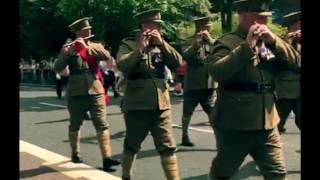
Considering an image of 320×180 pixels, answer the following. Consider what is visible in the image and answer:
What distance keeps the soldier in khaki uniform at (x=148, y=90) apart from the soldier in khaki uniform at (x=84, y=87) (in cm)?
125

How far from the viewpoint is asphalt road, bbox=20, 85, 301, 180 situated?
6.73 meters

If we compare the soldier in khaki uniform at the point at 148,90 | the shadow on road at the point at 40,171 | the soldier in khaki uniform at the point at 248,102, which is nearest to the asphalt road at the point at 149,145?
the shadow on road at the point at 40,171

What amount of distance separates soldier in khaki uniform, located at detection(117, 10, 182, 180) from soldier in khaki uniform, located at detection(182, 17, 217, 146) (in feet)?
7.92

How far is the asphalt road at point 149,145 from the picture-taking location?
6727 mm

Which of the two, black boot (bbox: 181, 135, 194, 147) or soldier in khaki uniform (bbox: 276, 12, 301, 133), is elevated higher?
soldier in khaki uniform (bbox: 276, 12, 301, 133)

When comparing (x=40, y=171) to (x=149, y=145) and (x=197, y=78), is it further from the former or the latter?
(x=197, y=78)

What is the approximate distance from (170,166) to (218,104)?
1220 mm

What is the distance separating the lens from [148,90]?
18.6 ft

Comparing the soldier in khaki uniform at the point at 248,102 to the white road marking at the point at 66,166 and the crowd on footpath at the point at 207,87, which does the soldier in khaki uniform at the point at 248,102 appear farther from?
the white road marking at the point at 66,166

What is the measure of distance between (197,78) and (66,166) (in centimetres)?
254

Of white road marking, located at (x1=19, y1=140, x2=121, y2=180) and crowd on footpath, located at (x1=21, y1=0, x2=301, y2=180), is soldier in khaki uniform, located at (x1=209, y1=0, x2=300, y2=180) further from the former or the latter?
white road marking, located at (x1=19, y1=140, x2=121, y2=180)

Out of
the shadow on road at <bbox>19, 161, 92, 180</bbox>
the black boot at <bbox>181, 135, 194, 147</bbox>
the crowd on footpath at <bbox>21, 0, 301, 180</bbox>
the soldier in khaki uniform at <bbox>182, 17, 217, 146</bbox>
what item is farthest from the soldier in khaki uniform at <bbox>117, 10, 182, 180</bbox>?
the black boot at <bbox>181, 135, 194, 147</bbox>

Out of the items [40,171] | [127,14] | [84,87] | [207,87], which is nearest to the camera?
[40,171]

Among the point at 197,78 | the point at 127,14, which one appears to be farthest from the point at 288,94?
the point at 127,14
